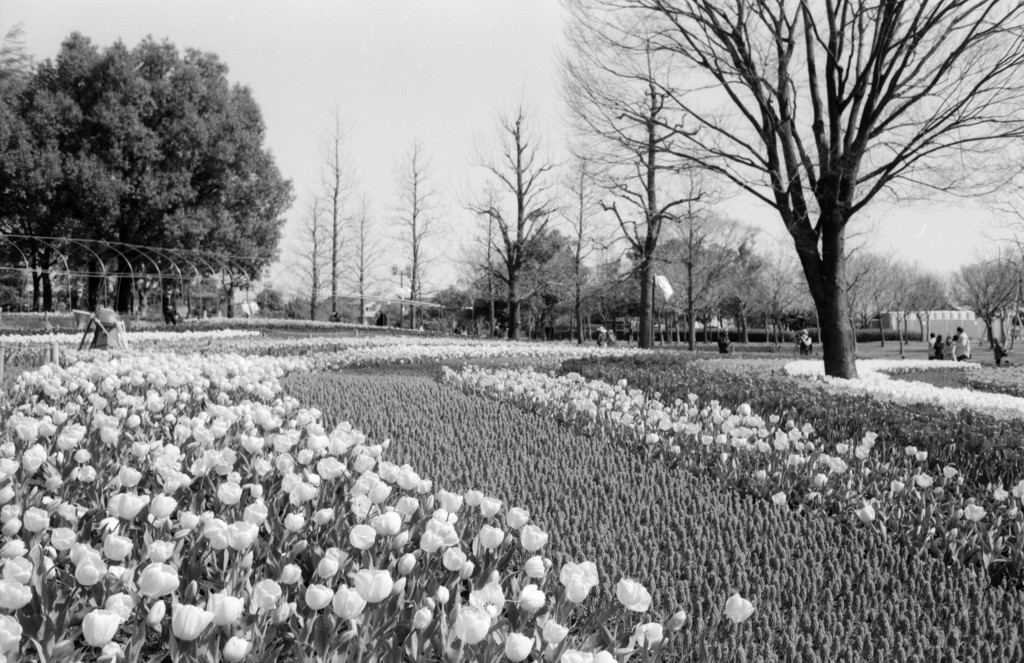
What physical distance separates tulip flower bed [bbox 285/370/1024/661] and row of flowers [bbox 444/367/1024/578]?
5.3 inches

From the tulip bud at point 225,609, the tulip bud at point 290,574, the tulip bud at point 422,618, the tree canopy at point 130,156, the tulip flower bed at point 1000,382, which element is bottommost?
the tulip flower bed at point 1000,382

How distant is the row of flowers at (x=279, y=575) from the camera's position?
169 cm

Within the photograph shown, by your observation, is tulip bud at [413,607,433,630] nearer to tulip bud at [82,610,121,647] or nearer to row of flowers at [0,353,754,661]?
row of flowers at [0,353,754,661]

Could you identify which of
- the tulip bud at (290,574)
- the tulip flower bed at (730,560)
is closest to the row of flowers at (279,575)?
the tulip bud at (290,574)

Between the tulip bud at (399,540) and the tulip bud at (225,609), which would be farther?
the tulip bud at (399,540)

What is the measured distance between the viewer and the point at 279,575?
2242 mm

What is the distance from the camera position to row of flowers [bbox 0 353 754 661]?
1.69 meters

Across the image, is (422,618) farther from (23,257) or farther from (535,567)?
(23,257)

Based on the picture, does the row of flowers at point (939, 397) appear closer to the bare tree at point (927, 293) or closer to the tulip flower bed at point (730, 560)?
the tulip flower bed at point (730, 560)

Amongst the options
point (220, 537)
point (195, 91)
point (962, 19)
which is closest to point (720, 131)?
point (962, 19)

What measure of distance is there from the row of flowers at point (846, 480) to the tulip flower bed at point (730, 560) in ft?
0.44

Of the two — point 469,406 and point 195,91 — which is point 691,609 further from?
point 195,91

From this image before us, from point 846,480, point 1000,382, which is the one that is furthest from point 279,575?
point 1000,382

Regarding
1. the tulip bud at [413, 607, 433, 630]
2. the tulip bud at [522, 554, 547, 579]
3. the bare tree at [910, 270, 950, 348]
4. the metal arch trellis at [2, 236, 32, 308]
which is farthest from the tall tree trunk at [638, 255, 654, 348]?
the bare tree at [910, 270, 950, 348]
